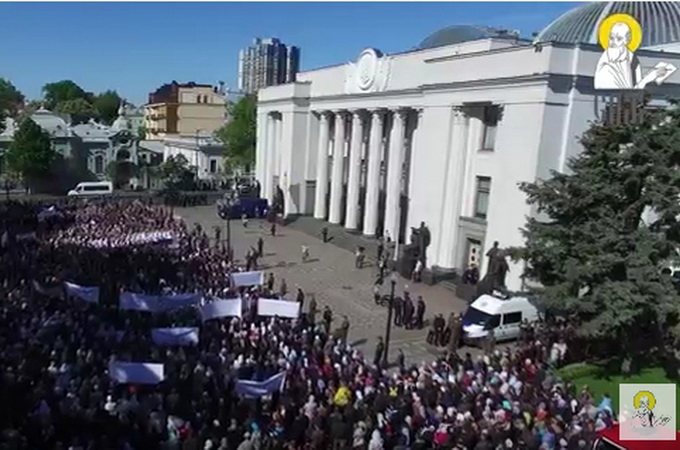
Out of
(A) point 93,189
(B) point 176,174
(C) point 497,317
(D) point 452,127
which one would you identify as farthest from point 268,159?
(C) point 497,317

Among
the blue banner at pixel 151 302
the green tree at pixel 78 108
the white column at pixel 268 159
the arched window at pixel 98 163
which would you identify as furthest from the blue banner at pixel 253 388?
the green tree at pixel 78 108

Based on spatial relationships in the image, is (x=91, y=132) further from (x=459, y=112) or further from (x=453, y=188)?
(x=459, y=112)

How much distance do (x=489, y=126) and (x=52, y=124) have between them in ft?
159

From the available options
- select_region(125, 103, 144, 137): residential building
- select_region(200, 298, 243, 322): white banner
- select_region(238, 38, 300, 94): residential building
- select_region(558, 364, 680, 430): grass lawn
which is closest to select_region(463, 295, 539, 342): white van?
select_region(558, 364, 680, 430): grass lawn

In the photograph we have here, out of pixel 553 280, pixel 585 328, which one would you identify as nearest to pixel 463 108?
pixel 553 280

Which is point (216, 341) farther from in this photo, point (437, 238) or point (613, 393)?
point (437, 238)

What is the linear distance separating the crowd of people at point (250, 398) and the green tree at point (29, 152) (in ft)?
127

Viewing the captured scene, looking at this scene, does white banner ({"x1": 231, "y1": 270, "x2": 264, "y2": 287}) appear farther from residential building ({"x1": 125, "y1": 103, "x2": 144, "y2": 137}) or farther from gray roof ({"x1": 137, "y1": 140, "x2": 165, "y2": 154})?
residential building ({"x1": 125, "y1": 103, "x2": 144, "y2": 137})

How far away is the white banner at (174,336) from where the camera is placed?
16500 mm

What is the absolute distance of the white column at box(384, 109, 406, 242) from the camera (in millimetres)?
34556

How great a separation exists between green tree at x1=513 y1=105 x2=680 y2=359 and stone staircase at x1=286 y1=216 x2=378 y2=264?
49.7ft

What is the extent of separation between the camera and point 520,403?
1407 cm

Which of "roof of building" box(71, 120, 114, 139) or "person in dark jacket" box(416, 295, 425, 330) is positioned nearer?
"person in dark jacket" box(416, 295, 425, 330)

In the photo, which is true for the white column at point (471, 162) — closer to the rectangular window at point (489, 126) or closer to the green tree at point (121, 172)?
the rectangular window at point (489, 126)
